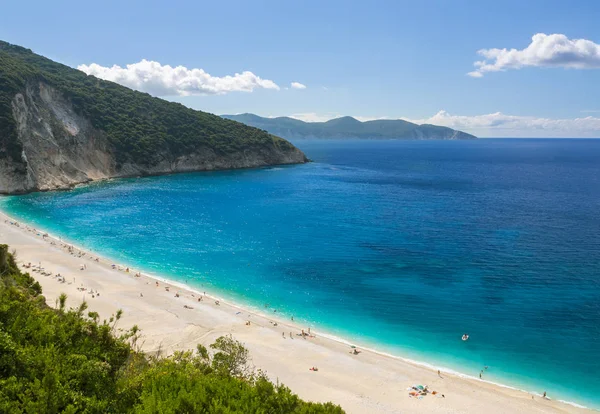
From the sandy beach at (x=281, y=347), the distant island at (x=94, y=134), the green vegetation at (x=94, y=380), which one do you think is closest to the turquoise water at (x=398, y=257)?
the sandy beach at (x=281, y=347)

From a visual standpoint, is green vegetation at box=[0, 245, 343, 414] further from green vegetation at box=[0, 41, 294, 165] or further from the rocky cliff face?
green vegetation at box=[0, 41, 294, 165]

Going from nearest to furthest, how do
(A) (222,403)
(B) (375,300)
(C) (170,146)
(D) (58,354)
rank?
(A) (222,403), (D) (58,354), (B) (375,300), (C) (170,146)

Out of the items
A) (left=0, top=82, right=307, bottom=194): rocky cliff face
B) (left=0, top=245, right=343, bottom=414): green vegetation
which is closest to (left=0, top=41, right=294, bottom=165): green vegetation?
(left=0, top=82, right=307, bottom=194): rocky cliff face

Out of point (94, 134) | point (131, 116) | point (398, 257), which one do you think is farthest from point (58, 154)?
point (398, 257)

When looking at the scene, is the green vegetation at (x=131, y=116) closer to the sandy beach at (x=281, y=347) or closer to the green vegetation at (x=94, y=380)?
the sandy beach at (x=281, y=347)

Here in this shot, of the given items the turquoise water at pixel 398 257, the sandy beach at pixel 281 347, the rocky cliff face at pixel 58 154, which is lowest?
the sandy beach at pixel 281 347

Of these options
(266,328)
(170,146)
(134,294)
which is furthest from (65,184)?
(266,328)

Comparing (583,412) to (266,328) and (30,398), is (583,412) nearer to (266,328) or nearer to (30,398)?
(266,328)
